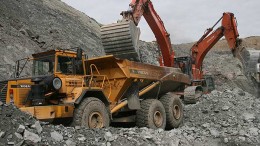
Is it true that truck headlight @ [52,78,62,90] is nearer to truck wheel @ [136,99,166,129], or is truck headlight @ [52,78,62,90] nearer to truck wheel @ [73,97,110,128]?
truck wheel @ [73,97,110,128]

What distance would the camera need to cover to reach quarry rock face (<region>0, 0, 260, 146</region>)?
606cm

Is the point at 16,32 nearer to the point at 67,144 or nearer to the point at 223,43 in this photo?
the point at 67,144

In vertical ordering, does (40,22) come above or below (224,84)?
above

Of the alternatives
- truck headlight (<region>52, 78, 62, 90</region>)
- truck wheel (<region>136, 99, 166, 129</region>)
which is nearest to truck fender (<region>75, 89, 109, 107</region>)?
truck headlight (<region>52, 78, 62, 90</region>)

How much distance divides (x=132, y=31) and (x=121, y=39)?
0.37m

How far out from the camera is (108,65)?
877cm

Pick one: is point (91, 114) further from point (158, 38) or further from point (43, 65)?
point (158, 38)

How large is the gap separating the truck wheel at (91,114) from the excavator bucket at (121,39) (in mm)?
2227

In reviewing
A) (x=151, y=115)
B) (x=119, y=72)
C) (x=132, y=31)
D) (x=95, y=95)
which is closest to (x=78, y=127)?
(x=95, y=95)

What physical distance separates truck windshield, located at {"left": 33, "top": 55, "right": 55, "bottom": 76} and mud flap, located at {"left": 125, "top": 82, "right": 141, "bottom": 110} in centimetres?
211

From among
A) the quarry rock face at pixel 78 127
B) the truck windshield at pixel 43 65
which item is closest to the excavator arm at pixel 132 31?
the truck windshield at pixel 43 65

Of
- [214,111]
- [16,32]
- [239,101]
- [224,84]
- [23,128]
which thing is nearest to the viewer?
[23,128]

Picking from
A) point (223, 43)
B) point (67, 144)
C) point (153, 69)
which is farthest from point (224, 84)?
point (223, 43)

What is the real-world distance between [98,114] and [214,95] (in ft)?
21.0
